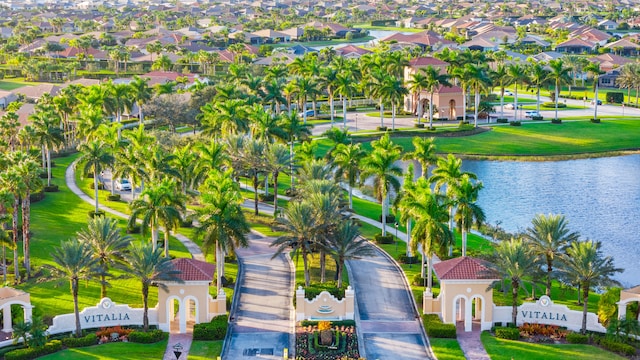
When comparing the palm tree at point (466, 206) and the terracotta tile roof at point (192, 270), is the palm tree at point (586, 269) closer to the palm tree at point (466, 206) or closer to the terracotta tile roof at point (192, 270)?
the palm tree at point (466, 206)

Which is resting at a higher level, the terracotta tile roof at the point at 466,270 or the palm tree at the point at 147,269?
the palm tree at the point at 147,269

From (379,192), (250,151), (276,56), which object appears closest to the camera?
(379,192)

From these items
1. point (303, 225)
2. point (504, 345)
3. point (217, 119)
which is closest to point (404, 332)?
point (504, 345)

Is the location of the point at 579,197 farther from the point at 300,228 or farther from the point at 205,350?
the point at 205,350

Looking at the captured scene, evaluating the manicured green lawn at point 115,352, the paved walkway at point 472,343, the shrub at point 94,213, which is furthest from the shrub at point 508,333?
the shrub at point 94,213

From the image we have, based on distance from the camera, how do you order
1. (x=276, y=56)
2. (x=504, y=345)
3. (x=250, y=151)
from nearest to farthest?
(x=504, y=345) → (x=250, y=151) → (x=276, y=56)

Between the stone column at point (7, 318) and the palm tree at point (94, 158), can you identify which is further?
the palm tree at point (94, 158)

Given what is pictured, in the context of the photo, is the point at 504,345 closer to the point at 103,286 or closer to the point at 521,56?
the point at 103,286

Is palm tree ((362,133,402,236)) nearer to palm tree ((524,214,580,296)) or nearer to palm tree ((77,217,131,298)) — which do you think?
palm tree ((524,214,580,296))
